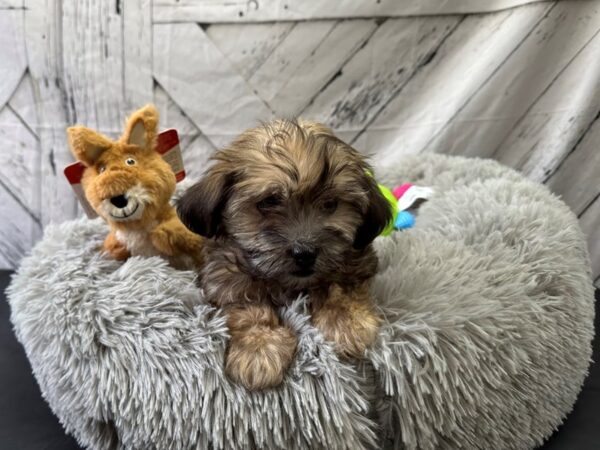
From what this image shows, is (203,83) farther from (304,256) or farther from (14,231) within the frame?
(304,256)

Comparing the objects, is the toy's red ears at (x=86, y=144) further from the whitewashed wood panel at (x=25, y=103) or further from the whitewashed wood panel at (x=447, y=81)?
the whitewashed wood panel at (x=447, y=81)

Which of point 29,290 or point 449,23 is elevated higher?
point 449,23

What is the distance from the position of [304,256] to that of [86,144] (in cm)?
70

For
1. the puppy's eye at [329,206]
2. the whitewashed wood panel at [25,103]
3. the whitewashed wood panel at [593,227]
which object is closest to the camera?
the puppy's eye at [329,206]

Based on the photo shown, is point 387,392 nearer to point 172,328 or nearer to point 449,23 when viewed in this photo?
point 172,328

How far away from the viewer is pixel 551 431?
156 cm

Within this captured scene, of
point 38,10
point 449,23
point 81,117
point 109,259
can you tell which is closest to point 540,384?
point 109,259

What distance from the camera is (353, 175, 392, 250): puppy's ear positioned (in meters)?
1.42

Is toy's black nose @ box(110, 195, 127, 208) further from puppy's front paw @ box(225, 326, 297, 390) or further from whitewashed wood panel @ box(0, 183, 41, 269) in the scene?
whitewashed wood panel @ box(0, 183, 41, 269)

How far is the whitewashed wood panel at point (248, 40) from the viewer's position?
234cm

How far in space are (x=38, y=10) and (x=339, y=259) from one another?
5.84ft

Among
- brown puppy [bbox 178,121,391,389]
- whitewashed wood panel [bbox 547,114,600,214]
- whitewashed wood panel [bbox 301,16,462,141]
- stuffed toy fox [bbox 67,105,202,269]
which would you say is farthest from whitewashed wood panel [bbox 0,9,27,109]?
whitewashed wood panel [bbox 547,114,600,214]

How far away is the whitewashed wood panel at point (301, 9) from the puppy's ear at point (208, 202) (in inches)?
45.3

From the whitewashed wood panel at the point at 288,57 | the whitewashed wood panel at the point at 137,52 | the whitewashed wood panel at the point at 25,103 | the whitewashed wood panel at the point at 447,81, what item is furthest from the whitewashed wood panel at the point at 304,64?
the whitewashed wood panel at the point at 25,103
